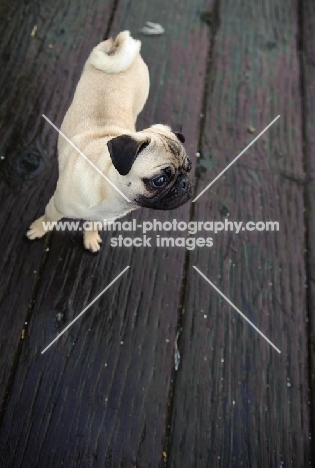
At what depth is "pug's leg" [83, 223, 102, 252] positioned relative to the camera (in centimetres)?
159

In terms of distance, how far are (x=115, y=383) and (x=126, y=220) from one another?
0.61 metres

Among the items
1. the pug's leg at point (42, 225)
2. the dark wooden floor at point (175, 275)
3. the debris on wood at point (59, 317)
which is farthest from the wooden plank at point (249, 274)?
the pug's leg at point (42, 225)

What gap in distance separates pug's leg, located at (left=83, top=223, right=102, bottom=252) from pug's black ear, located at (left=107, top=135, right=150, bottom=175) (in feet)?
1.78

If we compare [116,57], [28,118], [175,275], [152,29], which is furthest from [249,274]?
[152,29]

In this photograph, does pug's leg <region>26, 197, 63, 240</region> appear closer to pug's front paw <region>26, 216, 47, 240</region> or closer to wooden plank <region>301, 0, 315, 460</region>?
pug's front paw <region>26, 216, 47, 240</region>

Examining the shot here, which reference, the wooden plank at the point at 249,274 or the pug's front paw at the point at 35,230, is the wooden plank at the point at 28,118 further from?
the wooden plank at the point at 249,274

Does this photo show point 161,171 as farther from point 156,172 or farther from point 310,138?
point 310,138

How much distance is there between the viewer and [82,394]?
141 centimetres

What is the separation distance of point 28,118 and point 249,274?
108 cm

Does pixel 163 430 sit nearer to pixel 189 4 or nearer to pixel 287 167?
pixel 287 167

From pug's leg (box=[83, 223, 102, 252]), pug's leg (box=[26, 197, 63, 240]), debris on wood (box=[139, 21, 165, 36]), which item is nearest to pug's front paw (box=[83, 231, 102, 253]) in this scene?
pug's leg (box=[83, 223, 102, 252])

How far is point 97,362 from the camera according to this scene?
4.77 ft

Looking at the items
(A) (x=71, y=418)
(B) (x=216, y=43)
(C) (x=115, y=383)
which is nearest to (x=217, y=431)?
(C) (x=115, y=383)

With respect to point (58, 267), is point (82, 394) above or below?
below
